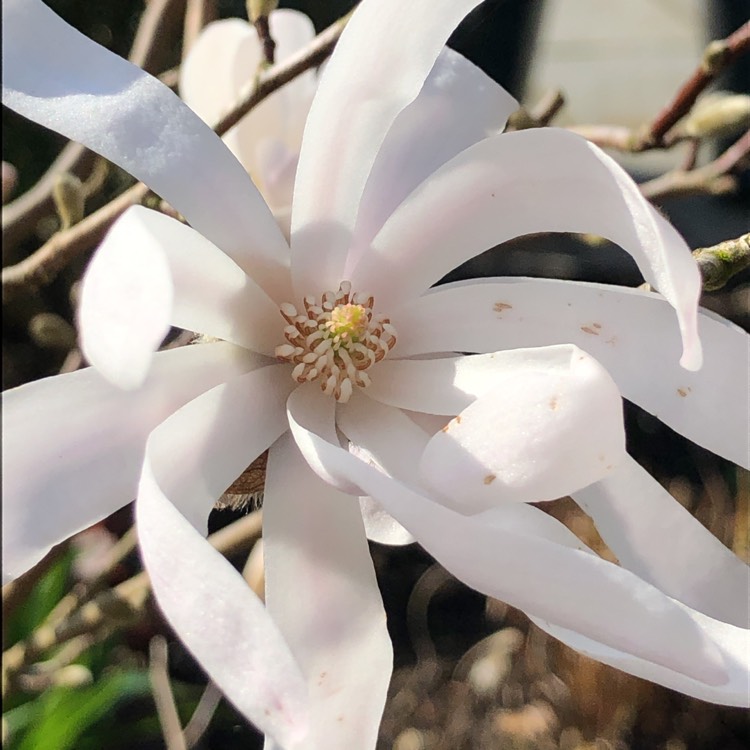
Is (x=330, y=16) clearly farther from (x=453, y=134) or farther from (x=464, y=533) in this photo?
(x=464, y=533)

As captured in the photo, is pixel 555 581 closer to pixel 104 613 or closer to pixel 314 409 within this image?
pixel 314 409

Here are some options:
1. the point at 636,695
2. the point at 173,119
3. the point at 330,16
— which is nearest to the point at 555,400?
the point at 173,119

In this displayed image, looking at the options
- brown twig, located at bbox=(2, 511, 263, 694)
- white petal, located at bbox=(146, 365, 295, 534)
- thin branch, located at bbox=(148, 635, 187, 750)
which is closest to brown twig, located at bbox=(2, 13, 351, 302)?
white petal, located at bbox=(146, 365, 295, 534)

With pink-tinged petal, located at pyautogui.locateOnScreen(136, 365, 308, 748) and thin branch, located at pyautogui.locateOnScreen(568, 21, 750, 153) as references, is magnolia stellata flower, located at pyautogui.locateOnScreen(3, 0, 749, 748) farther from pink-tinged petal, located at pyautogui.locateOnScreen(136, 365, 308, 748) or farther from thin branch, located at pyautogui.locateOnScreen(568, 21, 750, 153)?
thin branch, located at pyautogui.locateOnScreen(568, 21, 750, 153)

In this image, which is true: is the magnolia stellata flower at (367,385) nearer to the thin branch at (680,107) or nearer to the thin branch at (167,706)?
the thin branch at (680,107)

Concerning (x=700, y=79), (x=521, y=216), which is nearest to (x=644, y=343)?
(x=521, y=216)

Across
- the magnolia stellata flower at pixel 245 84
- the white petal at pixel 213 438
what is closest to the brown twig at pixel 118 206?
the magnolia stellata flower at pixel 245 84
